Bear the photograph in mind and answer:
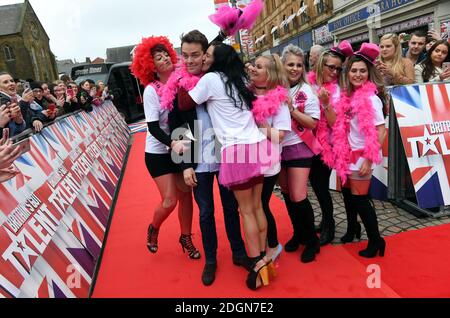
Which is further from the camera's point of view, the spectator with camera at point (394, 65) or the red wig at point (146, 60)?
the spectator with camera at point (394, 65)

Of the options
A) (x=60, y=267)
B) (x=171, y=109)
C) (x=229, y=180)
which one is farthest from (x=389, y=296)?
(x=60, y=267)

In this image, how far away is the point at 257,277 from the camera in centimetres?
245

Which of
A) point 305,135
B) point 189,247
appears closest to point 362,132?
point 305,135

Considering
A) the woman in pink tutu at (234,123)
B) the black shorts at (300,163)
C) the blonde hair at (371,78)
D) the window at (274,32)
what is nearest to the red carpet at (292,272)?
the woman in pink tutu at (234,123)

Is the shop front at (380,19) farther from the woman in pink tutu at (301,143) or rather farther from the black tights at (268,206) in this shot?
the black tights at (268,206)

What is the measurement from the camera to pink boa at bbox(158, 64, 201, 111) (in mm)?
2338

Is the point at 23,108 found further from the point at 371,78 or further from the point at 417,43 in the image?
the point at 417,43

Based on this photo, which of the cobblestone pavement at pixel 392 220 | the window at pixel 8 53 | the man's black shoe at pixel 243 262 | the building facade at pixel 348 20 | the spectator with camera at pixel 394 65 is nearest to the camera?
the man's black shoe at pixel 243 262

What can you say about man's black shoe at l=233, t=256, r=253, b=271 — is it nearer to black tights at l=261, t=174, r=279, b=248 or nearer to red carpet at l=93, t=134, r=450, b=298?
red carpet at l=93, t=134, r=450, b=298

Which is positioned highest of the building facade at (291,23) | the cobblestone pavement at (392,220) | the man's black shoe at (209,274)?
the building facade at (291,23)

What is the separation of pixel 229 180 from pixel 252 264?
692 mm

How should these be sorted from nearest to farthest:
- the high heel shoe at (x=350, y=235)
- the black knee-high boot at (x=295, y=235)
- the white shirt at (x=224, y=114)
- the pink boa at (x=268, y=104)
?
1. the white shirt at (x=224, y=114)
2. the pink boa at (x=268, y=104)
3. the black knee-high boot at (x=295, y=235)
4. the high heel shoe at (x=350, y=235)

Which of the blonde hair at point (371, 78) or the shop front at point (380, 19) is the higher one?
the shop front at point (380, 19)

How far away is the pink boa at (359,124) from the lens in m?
2.58
